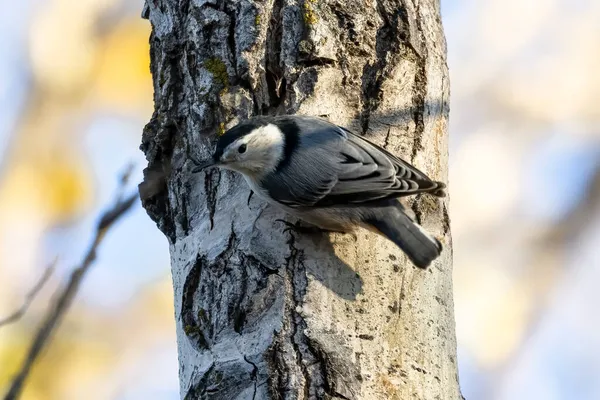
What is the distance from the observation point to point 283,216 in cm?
245

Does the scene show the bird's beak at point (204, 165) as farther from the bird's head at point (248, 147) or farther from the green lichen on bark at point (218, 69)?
the green lichen on bark at point (218, 69)

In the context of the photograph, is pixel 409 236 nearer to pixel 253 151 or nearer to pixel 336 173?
pixel 336 173

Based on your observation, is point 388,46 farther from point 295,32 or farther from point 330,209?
point 330,209

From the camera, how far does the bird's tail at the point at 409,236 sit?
88.6 inches

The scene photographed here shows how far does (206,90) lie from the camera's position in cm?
260

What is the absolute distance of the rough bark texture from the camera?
6.93 ft

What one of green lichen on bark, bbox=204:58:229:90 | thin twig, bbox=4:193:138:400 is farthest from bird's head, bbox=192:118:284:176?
thin twig, bbox=4:193:138:400

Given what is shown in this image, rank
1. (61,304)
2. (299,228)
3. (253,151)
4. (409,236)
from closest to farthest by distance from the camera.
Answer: (61,304) → (409,236) → (299,228) → (253,151)

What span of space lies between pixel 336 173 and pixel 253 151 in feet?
0.83

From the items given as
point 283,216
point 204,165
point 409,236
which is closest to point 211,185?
point 204,165

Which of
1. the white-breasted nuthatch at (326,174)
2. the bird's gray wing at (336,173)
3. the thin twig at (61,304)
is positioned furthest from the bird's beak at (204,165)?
the thin twig at (61,304)

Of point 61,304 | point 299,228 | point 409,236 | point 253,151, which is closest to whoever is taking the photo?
point 61,304

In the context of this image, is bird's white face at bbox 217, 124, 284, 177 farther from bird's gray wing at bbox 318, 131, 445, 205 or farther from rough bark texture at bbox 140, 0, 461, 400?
bird's gray wing at bbox 318, 131, 445, 205

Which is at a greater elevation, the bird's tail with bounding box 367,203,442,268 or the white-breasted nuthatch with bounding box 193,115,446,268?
the white-breasted nuthatch with bounding box 193,115,446,268
